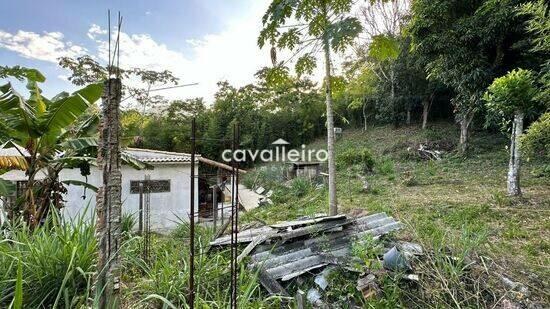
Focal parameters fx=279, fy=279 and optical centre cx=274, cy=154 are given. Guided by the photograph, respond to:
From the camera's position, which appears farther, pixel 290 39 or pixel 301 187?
pixel 301 187

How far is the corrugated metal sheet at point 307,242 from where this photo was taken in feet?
9.58

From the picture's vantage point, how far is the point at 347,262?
115 inches

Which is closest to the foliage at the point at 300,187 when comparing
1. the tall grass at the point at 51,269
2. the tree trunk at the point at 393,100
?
the tall grass at the point at 51,269

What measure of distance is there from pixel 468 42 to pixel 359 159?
5.05 meters

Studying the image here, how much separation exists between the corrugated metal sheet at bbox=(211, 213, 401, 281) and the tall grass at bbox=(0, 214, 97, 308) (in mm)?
1457

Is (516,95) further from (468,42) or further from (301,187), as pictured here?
(301,187)

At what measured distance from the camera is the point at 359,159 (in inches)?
420

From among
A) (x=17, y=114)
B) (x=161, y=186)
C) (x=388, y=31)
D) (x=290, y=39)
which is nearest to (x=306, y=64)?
(x=290, y=39)

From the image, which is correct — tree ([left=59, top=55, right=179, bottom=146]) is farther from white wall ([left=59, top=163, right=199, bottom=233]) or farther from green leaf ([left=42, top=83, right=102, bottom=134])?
green leaf ([left=42, top=83, right=102, bottom=134])

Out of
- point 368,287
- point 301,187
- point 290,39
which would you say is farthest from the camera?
point 301,187

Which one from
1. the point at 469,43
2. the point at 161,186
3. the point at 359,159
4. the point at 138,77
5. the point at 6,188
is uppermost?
the point at 138,77

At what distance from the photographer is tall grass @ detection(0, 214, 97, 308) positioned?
4.81ft

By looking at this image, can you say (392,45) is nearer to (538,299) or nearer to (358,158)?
(538,299)

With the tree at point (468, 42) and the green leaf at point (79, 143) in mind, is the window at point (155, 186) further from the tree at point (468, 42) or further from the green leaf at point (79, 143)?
the tree at point (468, 42)
